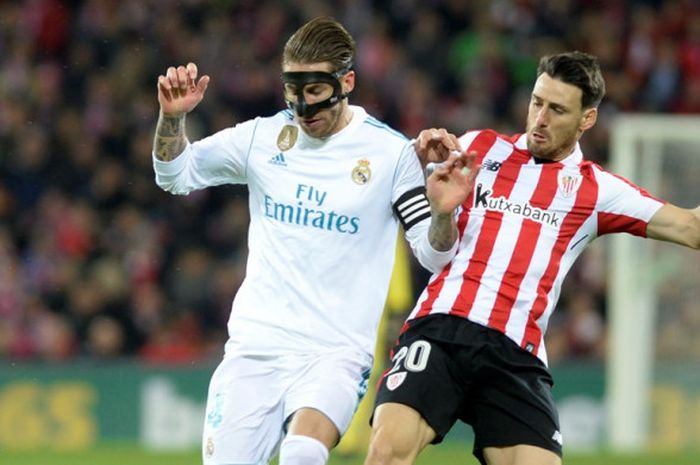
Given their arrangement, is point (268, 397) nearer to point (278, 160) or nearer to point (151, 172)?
point (278, 160)

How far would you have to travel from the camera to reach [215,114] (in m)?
14.3

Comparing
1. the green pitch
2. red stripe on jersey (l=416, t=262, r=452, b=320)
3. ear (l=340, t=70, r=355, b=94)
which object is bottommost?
the green pitch

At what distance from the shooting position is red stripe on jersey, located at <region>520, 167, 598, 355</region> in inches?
241

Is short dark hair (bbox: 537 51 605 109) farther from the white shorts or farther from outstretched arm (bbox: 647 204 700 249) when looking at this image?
the white shorts

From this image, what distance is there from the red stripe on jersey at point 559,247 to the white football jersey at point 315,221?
42cm

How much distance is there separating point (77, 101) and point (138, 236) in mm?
1683

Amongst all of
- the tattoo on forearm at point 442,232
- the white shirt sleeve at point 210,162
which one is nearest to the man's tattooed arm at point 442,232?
the tattoo on forearm at point 442,232

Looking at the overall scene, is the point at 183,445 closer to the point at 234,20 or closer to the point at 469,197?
the point at 234,20

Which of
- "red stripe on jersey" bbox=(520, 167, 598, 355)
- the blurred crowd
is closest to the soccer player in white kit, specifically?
"red stripe on jersey" bbox=(520, 167, 598, 355)

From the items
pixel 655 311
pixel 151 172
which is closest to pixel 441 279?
pixel 655 311

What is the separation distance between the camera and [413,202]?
5.93 m

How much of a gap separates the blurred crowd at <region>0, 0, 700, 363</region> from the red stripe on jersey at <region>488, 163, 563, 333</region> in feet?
23.6

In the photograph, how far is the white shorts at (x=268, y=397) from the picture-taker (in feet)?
18.4

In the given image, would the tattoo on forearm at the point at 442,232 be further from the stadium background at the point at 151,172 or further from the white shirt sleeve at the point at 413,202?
the stadium background at the point at 151,172
